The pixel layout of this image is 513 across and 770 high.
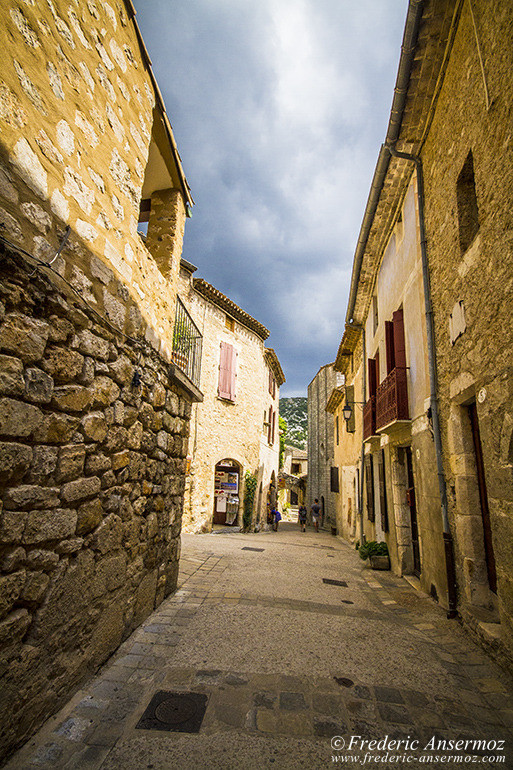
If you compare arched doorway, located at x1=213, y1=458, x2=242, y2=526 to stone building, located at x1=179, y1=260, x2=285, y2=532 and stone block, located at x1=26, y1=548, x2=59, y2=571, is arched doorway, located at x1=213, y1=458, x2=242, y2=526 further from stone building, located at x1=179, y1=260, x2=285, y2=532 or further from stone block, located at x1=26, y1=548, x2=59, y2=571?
stone block, located at x1=26, y1=548, x2=59, y2=571

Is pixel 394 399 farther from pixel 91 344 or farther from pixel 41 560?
pixel 41 560

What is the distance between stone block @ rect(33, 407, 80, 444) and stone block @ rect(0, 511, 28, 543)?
1.23ft

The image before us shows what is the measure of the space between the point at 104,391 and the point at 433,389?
413 centimetres

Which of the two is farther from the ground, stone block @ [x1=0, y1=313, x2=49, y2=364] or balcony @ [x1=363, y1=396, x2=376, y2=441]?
balcony @ [x1=363, y1=396, x2=376, y2=441]

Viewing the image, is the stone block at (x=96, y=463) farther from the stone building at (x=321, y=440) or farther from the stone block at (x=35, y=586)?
the stone building at (x=321, y=440)

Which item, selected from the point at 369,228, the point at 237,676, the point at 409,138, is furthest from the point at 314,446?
the point at 237,676

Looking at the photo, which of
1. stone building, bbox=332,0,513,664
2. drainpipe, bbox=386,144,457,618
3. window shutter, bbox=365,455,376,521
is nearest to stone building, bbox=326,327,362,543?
window shutter, bbox=365,455,376,521

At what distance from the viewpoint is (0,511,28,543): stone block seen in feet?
5.55

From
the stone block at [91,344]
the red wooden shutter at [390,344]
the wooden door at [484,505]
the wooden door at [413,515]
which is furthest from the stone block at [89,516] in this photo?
the red wooden shutter at [390,344]

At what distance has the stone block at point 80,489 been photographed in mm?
2160

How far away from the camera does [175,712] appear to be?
222cm

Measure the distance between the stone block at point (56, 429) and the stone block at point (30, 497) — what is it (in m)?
0.25

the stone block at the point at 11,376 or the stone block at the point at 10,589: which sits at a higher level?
the stone block at the point at 11,376

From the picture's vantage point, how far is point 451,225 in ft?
14.7
